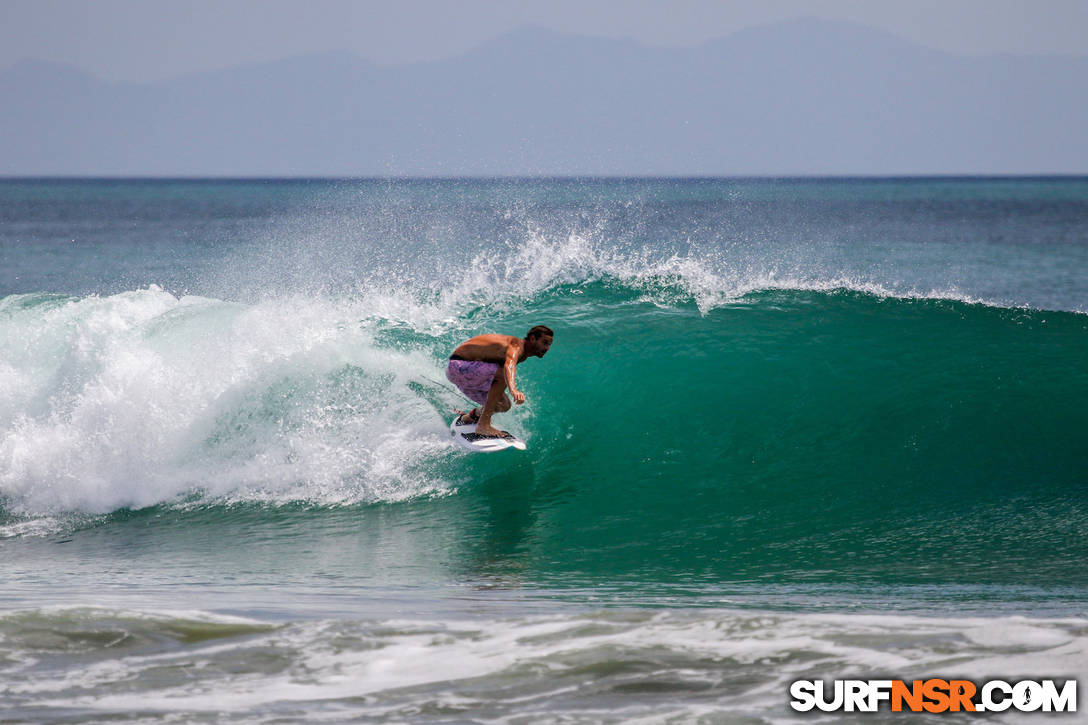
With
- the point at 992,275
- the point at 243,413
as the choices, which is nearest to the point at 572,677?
the point at 243,413

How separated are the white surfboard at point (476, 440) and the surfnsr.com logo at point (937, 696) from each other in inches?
154

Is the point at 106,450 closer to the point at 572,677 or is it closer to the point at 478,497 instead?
the point at 478,497

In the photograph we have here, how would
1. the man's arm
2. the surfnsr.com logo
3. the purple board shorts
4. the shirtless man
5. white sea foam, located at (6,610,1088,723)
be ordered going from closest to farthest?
1. the surfnsr.com logo
2. white sea foam, located at (6,610,1088,723)
3. the man's arm
4. the shirtless man
5. the purple board shorts

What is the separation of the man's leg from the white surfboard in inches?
2.5

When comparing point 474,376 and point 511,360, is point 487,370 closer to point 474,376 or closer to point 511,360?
point 474,376

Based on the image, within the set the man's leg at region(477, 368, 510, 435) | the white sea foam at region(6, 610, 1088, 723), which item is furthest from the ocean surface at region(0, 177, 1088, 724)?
the man's leg at region(477, 368, 510, 435)

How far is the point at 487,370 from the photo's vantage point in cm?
830

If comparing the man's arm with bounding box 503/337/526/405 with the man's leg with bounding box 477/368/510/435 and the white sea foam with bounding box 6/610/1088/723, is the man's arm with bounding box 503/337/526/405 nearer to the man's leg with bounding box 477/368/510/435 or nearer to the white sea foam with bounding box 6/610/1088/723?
Answer: the man's leg with bounding box 477/368/510/435

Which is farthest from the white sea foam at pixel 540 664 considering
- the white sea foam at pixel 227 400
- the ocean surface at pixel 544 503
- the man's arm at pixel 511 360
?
the white sea foam at pixel 227 400

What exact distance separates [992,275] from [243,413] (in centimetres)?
2567

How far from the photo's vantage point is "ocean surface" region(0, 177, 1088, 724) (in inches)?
193

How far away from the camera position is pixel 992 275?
30.0 metres

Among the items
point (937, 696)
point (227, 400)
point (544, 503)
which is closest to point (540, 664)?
point (937, 696)

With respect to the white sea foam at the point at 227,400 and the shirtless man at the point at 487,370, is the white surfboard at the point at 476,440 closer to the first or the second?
the shirtless man at the point at 487,370
